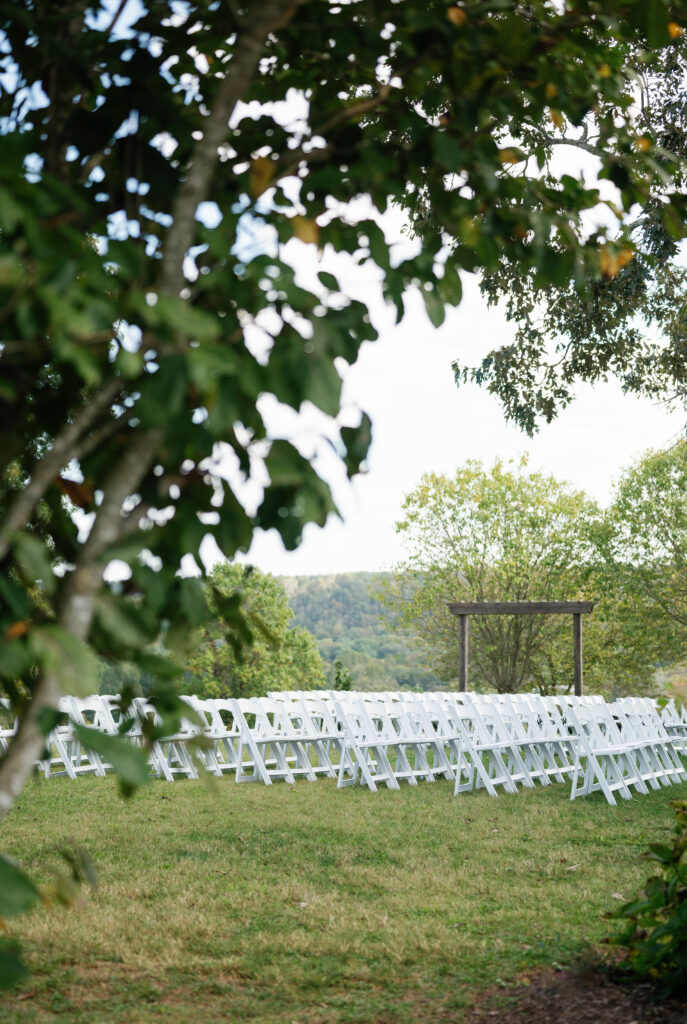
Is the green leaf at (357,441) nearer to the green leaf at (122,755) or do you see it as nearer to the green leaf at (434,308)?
the green leaf at (434,308)

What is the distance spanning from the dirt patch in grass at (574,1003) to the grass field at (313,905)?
0.45 ft

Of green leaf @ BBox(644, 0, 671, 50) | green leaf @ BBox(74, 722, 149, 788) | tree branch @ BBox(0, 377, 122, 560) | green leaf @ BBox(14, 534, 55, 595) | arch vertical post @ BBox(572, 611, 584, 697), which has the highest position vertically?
arch vertical post @ BBox(572, 611, 584, 697)

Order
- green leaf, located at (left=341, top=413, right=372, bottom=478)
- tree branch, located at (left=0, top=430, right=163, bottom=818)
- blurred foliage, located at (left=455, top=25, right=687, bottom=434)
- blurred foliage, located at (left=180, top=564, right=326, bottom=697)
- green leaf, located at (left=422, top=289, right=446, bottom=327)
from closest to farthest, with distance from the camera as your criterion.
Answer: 1. tree branch, located at (left=0, top=430, right=163, bottom=818)
2. green leaf, located at (left=341, top=413, right=372, bottom=478)
3. green leaf, located at (left=422, top=289, right=446, bottom=327)
4. blurred foliage, located at (left=455, top=25, right=687, bottom=434)
5. blurred foliage, located at (left=180, top=564, right=326, bottom=697)

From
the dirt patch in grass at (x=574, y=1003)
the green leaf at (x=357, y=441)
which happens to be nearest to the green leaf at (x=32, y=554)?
the green leaf at (x=357, y=441)

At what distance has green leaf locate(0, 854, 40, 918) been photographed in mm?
1226

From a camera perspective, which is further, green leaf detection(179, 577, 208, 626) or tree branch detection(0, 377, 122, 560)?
green leaf detection(179, 577, 208, 626)

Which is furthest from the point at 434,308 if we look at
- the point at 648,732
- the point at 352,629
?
the point at 352,629

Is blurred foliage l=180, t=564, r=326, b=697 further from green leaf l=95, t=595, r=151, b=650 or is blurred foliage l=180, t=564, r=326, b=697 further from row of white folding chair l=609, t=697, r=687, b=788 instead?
green leaf l=95, t=595, r=151, b=650

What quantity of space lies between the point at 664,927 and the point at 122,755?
2443mm

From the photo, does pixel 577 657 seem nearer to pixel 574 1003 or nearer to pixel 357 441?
pixel 574 1003

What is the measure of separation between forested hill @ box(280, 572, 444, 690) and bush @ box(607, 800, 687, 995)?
124 ft

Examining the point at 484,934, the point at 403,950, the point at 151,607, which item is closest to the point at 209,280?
the point at 151,607

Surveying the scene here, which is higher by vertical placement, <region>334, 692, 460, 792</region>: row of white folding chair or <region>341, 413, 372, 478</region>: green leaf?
<region>334, 692, 460, 792</region>: row of white folding chair

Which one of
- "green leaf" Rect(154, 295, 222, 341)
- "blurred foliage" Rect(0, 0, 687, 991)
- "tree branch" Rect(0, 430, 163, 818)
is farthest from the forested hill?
"green leaf" Rect(154, 295, 222, 341)
